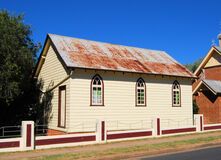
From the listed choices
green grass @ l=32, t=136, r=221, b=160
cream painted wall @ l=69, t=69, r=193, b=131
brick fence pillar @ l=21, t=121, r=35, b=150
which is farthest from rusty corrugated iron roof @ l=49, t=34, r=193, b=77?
green grass @ l=32, t=136, r=221, b=160

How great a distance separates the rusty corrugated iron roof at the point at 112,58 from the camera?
21359mm

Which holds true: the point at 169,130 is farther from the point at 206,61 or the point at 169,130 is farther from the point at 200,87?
the point at 206,61

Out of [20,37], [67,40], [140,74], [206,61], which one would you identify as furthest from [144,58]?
[206,61]

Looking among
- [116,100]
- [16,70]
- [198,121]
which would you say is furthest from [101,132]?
[198,121]

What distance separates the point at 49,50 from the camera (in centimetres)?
2367

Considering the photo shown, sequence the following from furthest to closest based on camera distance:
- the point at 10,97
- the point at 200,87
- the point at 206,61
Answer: the point at 206,61 < the point at 200,87 < the point at 10,97

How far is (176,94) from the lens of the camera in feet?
84.1

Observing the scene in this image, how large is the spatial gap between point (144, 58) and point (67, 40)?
606 centimetres

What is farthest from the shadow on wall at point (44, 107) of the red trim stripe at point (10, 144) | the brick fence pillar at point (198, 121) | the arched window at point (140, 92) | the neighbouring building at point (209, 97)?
the neighbouring building at point (209, 97)

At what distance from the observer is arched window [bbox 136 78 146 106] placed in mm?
23344

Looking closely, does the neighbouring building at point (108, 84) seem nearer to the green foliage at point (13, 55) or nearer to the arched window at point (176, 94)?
the arched window at point (176, 94)

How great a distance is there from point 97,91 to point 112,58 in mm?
3156

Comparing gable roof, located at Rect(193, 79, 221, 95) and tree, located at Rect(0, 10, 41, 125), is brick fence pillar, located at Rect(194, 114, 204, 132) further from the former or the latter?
tree, located at Rect(0, 10, 41, 125)

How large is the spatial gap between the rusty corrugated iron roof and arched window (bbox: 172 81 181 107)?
870 mm
